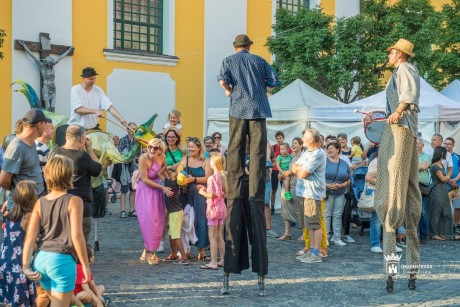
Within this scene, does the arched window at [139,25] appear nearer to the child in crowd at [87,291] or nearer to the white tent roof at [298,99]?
the white tent roof at [298,99]

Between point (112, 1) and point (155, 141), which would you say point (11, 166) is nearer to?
point (155, 141)

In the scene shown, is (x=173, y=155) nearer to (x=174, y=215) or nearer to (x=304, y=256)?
(x=174, y=215)

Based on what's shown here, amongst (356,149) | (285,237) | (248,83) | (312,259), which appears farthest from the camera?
(356,149)

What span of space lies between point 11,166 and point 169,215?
3524 mm

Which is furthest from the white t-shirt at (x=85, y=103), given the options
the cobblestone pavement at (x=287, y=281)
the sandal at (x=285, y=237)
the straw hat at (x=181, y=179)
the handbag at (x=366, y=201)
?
the handbag at (x=366, y=201)

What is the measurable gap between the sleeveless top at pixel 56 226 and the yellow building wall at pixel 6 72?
49.8 feet

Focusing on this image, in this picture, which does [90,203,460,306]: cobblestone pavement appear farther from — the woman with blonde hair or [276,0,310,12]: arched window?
[276,0,310,12]: arched window

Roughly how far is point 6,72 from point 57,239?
15.6 m

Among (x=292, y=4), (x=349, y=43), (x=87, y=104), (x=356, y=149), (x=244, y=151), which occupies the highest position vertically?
(x=292, y=4)

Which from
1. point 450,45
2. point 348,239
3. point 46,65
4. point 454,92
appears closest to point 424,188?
point 348,239

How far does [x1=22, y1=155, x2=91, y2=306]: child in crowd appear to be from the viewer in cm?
545

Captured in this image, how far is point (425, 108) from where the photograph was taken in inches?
634

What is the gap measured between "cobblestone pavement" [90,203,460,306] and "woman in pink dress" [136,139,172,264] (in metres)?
0.33

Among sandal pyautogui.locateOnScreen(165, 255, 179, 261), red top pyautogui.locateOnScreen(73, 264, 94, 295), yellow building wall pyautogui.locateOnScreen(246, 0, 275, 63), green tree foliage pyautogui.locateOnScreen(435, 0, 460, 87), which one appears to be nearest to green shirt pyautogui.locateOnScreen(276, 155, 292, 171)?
sandal pyautogui.locateOnScreen(165, 255, 179, 261)
